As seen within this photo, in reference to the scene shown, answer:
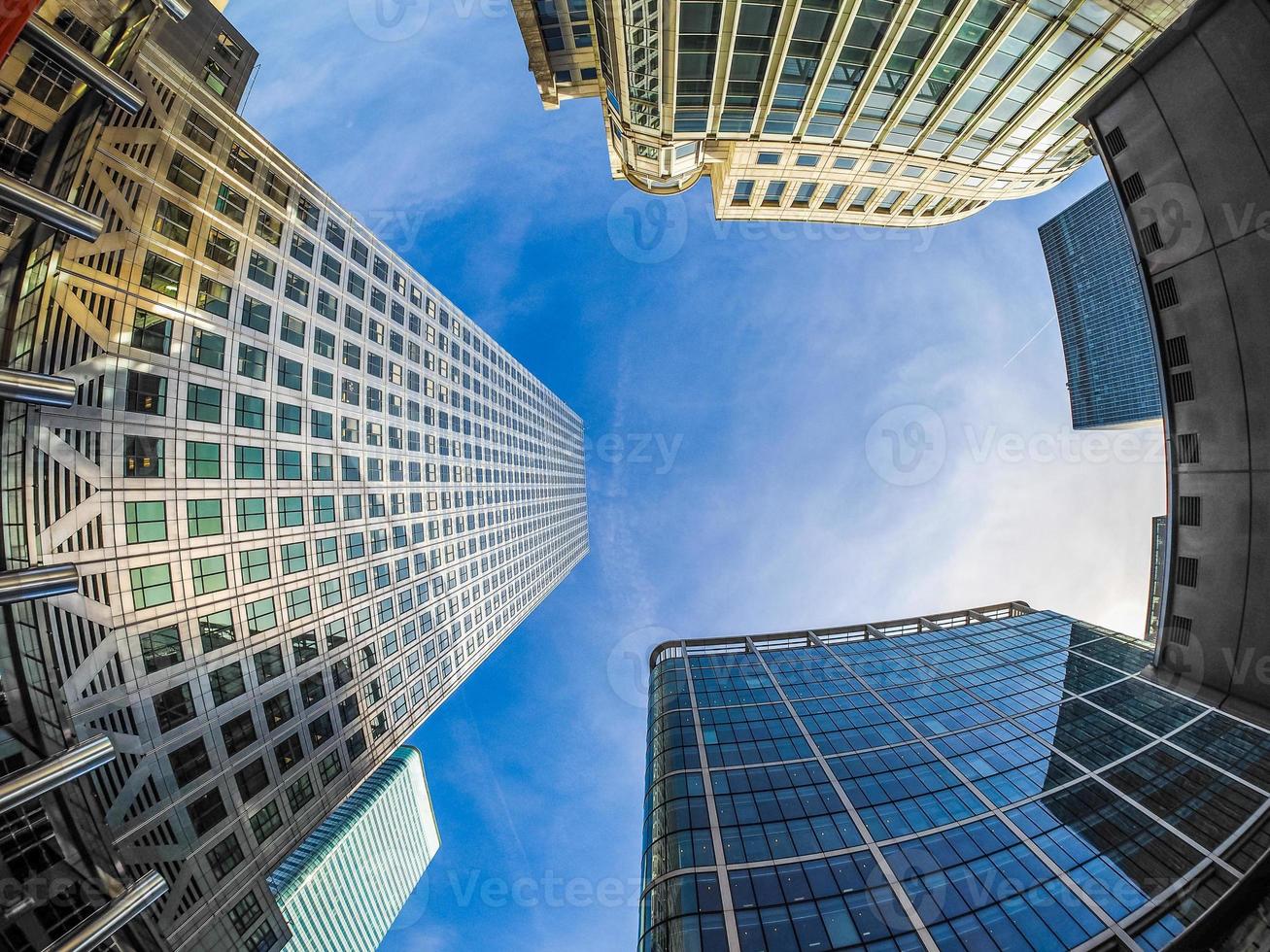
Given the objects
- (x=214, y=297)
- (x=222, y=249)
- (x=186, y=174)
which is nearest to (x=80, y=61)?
(x=186, y=174)

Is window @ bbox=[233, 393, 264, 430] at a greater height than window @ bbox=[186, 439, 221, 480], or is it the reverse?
window @ bbox=[233, 393, 264, 430]

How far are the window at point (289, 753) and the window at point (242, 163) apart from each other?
109 feet

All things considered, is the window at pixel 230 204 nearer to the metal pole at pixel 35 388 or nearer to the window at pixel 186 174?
the window at pixel 186 174

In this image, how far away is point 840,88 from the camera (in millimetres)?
25828

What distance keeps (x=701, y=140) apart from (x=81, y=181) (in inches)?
1205

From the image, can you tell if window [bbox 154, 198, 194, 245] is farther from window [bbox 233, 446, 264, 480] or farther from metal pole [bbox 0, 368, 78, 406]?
metal pole [bbox 0, 368, 78, 406]

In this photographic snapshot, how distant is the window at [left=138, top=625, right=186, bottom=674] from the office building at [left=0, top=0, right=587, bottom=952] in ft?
0.30

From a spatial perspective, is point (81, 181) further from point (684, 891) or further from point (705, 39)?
point (684, 891)

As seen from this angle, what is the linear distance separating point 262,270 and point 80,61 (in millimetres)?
14079

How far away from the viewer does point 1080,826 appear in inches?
1056

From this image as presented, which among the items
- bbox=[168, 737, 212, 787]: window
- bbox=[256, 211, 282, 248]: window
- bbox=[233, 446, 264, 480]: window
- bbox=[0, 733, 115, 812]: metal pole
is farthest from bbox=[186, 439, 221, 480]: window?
bbox=[256, 211, 282, 248]: window

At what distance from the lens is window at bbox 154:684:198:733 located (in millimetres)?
20375

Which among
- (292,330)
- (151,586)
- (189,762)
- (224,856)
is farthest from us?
(292,330)

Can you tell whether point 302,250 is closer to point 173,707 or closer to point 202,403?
point 202,403
